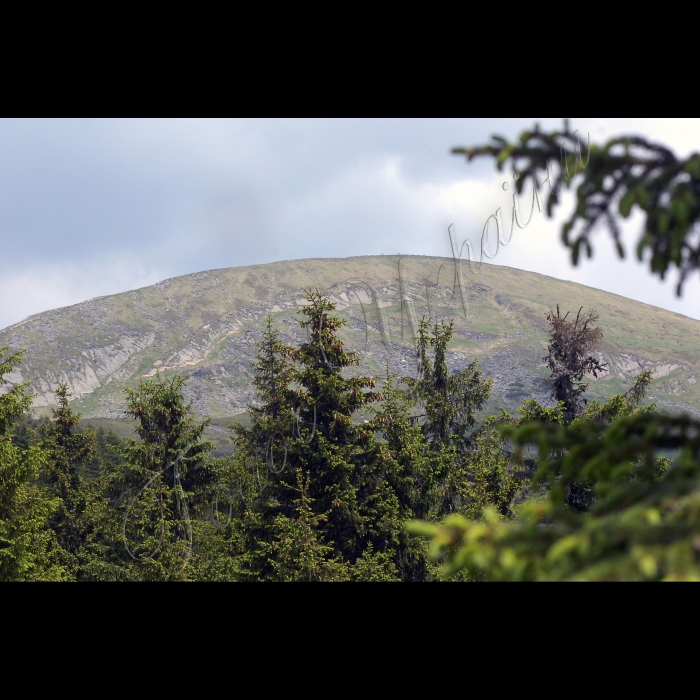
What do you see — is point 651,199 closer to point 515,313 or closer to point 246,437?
point 246,437

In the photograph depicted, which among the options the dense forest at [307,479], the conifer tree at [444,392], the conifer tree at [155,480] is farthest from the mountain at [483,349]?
the conifer tree at [155,480]

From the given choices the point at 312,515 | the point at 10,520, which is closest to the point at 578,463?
the point at 312,515

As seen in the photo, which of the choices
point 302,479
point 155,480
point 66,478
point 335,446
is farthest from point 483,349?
point 302,479

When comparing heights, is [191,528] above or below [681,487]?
below

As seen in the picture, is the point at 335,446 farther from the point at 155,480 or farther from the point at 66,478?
the point at 66,478

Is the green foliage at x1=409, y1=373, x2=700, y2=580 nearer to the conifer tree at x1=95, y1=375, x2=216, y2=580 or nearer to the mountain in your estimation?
the conifer tree at x1=95, y1=375, x2=216, y2=580

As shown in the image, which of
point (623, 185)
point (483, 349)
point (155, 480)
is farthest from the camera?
point (483, 349)

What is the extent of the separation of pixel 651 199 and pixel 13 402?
48.5 ft

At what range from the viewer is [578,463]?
3.75m

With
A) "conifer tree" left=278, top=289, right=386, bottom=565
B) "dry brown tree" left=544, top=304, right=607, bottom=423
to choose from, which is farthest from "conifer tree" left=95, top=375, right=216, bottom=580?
"dry brown tree" left=544, top=304, right=607, bottom=423

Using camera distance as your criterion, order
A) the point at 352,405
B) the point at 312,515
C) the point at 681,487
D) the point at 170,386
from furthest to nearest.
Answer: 1. the point at 170,386
2. the point at 352,405
3. the point at 312,515
4. the point at 681,487

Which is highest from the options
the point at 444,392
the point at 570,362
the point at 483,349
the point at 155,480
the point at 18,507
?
the point at 483,349

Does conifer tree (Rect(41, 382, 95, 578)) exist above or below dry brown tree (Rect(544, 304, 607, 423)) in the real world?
below
